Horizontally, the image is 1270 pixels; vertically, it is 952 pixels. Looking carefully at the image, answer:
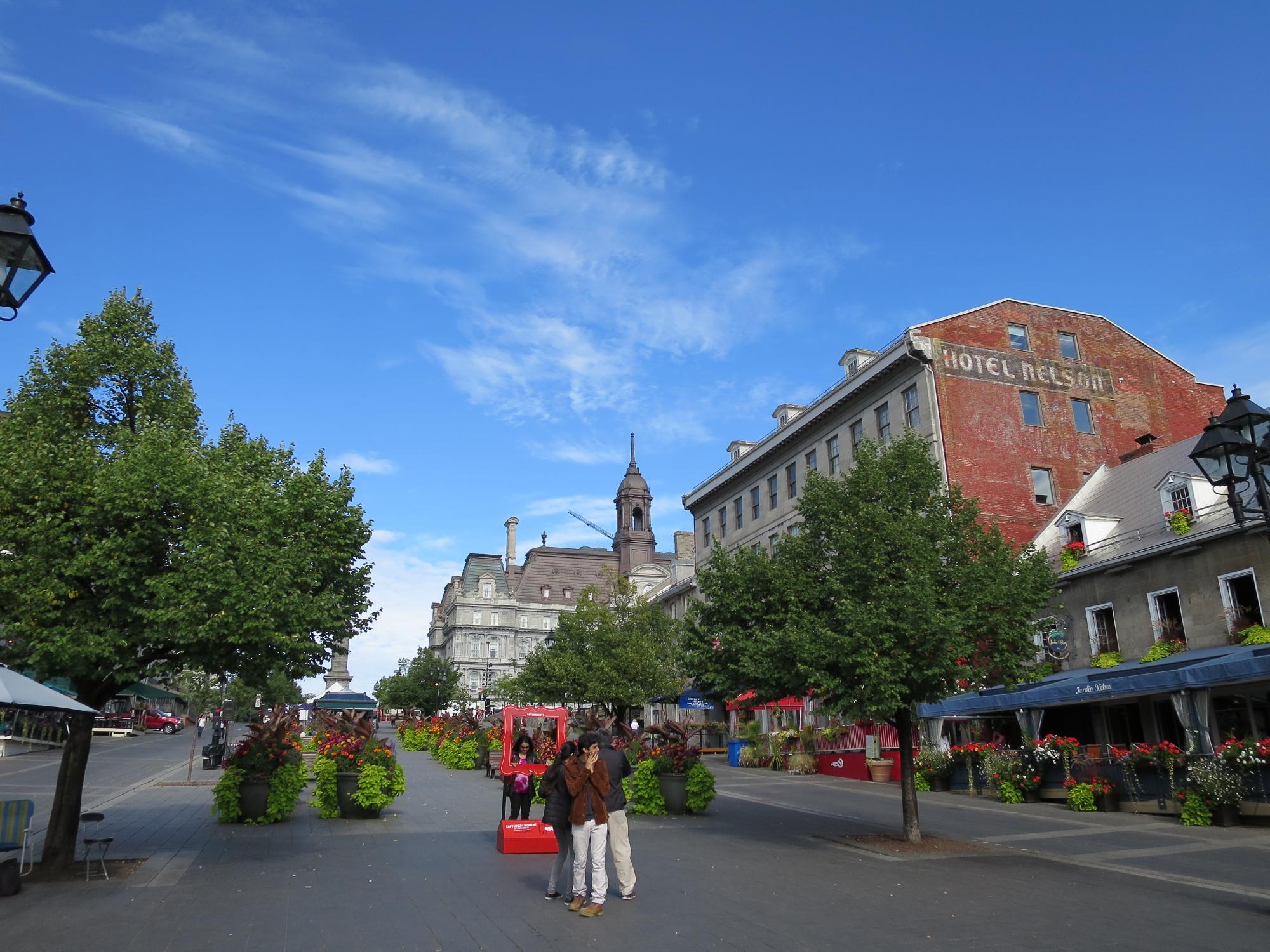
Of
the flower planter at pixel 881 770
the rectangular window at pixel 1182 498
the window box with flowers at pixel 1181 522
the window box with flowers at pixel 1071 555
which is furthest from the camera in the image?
the flower planter at pixel 881 770

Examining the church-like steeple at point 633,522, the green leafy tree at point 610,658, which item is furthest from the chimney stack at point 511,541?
the green leafy tree at point 610,658

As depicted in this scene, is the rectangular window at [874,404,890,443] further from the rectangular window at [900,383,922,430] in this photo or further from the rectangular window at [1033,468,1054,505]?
the rectangular window at [1033,468,1054,505]

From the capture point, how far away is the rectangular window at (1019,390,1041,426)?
3644 centimetres

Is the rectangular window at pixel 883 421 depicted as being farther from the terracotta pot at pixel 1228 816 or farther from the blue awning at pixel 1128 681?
the terracotta pot at pixel 1228 816

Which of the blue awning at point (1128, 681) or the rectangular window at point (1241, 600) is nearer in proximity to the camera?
the blue awning at point (1128, 681)

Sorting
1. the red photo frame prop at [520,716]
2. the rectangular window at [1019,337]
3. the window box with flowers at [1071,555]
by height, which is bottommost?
the red photo frame prop at [520,716]

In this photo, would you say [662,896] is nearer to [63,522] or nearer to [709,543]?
[63,522]

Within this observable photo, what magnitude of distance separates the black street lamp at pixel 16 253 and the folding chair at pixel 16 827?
7.83 metres

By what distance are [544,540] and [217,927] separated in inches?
5644

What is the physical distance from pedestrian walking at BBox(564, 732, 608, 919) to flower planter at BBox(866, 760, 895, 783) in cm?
2352

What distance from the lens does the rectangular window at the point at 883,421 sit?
3731 cm

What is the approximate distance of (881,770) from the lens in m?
31.4

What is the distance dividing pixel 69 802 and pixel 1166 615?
84.9 feet

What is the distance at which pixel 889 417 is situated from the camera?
37344 millimetres
